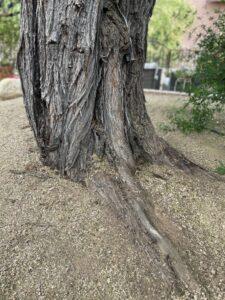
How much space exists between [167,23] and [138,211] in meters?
13.3

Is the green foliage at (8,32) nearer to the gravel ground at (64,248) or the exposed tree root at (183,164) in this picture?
the exposed tree root at (183,164)

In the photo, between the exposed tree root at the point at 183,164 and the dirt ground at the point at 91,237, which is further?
the exposed tree root at the point at 183,164

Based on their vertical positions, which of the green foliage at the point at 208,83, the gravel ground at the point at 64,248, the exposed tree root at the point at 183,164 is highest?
the green foliage at the point at 208,83

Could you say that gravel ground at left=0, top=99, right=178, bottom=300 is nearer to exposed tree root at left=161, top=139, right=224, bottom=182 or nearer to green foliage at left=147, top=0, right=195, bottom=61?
exposed tree root at left=161, top=139, right=224, bottom=182

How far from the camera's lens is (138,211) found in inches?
124

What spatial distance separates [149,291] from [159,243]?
1.24 ft

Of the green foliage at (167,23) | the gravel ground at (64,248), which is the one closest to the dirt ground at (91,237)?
the gravel ground at (64,248)

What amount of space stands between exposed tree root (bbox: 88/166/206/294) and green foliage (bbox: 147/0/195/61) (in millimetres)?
12214

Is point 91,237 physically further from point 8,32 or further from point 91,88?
point 8,32

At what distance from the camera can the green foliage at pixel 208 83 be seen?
4.97 metres

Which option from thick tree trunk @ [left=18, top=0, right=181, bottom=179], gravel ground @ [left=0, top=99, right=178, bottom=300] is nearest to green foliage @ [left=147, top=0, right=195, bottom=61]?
thick tree trunk @ [left=18, top=0, right=181, bottom=179]

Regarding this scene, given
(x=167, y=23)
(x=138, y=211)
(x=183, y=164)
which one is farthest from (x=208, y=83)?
(x=167, y=23)

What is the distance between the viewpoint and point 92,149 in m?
3.51

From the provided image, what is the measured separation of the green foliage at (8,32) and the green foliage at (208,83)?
20.9 ft
